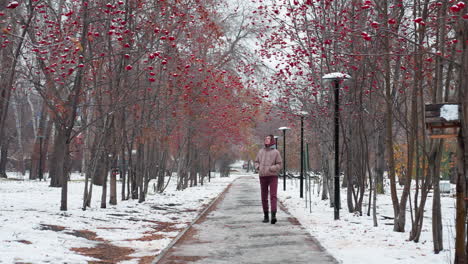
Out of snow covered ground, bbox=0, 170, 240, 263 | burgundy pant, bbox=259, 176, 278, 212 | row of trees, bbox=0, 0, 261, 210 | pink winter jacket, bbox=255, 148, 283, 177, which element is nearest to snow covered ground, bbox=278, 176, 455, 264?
burgundy pant, bbox=259, 176, 278, 212

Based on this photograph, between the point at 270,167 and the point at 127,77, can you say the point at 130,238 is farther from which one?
the point at 127,77

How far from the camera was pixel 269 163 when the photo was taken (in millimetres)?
12422

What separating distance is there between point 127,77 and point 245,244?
323 inches

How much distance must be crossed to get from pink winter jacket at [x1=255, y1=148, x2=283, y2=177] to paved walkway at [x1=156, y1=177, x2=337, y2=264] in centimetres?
126

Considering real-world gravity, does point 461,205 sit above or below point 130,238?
above

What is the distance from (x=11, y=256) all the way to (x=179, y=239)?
3450 mm

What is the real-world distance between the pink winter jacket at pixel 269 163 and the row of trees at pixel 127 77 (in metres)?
2.84

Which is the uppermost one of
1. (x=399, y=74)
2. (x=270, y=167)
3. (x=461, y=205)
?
(x=399, y=74)

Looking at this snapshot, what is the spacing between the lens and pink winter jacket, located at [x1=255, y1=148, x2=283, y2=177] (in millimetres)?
12359

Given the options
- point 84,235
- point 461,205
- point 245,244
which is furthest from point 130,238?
point 461,205

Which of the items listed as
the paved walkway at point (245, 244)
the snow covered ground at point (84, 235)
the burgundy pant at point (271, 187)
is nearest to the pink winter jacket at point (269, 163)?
the burgundy pant at point (271, 187)

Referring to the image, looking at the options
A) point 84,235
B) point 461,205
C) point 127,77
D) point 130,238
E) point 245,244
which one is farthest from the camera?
point 127,77

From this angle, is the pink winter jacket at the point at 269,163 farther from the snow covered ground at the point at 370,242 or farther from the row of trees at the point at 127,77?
the row of trees at the point at 127,77

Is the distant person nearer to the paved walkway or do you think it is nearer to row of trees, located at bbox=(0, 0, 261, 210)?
the paved walkway
